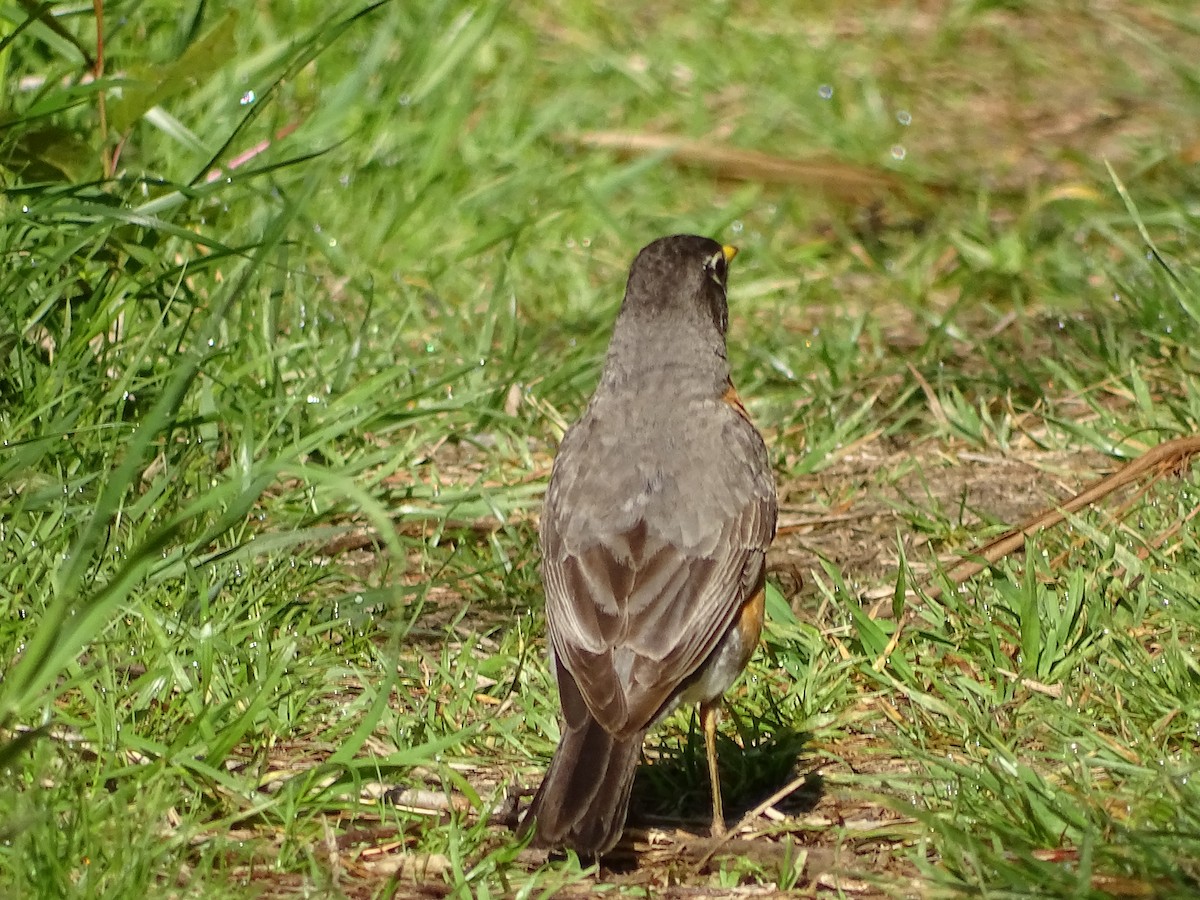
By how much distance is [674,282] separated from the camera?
525 centimetres

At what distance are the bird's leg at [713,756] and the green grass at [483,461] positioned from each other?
103 mm

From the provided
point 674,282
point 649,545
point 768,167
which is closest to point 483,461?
point 674,282

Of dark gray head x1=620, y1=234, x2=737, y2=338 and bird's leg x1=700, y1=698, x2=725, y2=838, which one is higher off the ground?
dark gray head x1=620, y1=234, x2=737, y2=338

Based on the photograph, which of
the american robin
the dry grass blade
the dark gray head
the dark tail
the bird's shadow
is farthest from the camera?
the dry grass blade

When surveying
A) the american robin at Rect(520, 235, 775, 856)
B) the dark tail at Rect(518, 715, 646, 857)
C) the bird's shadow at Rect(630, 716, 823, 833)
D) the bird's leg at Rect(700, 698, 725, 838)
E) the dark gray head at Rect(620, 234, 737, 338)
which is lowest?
the bird's shadow at Rect(630, 716, 823, 833)

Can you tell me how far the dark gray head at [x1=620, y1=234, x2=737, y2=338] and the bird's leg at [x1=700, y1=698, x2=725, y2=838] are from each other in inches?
51.9

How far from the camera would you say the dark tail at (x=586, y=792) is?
12.6 ft

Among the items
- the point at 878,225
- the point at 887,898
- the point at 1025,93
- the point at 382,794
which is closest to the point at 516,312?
the point at 878,225

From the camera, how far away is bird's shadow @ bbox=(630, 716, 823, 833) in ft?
14.6

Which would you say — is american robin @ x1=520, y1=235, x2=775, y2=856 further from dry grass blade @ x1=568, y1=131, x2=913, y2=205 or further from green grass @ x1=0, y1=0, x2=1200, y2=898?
dry grass blade @ x1=568, y1=131, x2=913, y2=205

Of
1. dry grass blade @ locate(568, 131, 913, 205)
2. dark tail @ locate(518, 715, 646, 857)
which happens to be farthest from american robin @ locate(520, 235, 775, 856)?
dry grass blade @ locate(568, 131, 913, 205)

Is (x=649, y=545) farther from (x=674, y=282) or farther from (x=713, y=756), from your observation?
(x=674, y=282)

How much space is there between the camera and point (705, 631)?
4.32 meters

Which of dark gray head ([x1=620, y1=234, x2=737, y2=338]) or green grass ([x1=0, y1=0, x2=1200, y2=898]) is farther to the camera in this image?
dark gray head ([x1=620, y1=234, x2=737, y2=338])
